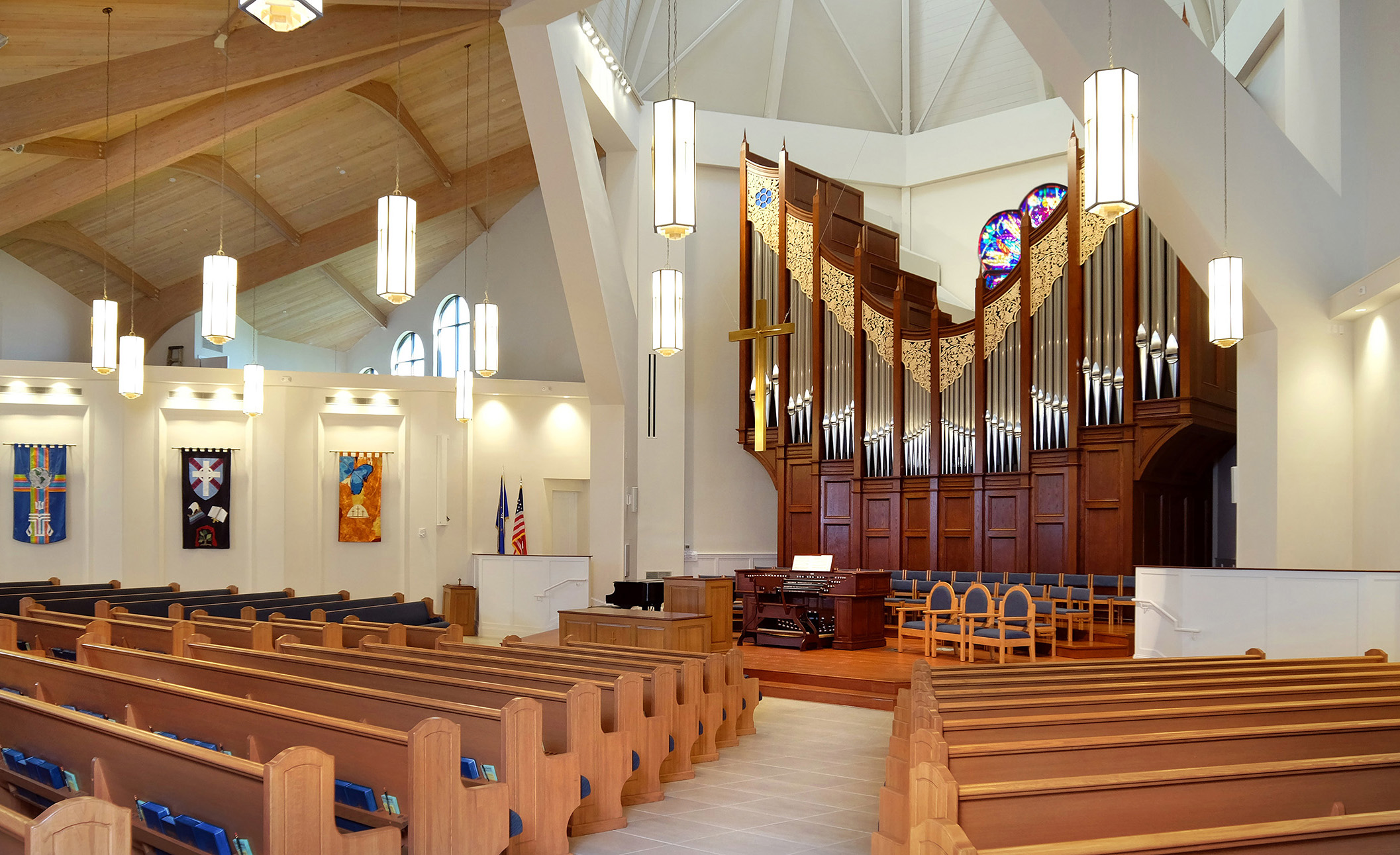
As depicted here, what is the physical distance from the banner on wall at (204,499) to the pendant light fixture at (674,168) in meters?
8.89

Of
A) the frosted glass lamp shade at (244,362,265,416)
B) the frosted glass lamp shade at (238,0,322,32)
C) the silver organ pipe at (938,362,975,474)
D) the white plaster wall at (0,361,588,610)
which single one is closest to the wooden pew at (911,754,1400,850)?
the frosted glass lamp shade at (238,0,322,32)

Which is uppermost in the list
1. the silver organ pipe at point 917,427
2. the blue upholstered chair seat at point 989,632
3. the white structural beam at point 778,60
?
the white structural beam at point 778,60

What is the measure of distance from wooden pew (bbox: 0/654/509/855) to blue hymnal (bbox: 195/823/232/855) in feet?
1.28

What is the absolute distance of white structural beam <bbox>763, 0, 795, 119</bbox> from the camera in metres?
13.6

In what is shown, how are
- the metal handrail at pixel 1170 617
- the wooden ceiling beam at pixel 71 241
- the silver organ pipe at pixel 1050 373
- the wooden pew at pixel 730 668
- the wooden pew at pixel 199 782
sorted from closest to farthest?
the wooden pew at pixel 199 782 → the wooden pew at pixel 730 668 → the metal handrail at pixel 1170 617 → the silver organ pipe at pixel 1050 373 → the wooden ceiling beam at pixel 71 241

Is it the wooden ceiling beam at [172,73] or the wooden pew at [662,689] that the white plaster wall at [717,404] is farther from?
the wooden pew at [662,689]

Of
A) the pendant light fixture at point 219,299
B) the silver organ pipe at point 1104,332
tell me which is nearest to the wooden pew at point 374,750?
the pendant light fixture at point 219,299

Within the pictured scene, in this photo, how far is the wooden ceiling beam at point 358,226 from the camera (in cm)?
1326

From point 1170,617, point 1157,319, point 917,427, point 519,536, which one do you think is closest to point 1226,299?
point 1170,617

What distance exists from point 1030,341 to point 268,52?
7.38 metres

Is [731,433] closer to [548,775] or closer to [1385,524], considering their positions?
[1385,524]

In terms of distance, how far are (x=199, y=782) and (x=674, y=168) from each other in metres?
3.75

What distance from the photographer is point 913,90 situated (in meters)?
14.3

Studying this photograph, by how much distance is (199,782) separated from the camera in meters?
2.55
